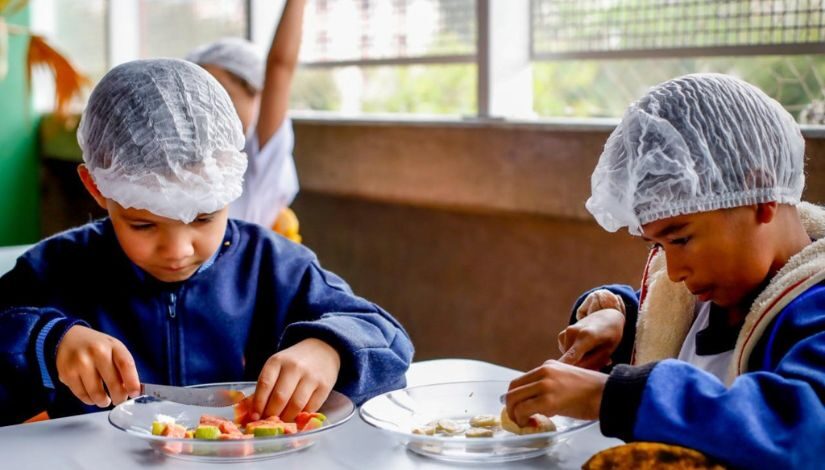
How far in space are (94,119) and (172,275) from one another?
28 cm

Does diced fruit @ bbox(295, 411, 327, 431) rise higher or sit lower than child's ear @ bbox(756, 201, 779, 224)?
lower

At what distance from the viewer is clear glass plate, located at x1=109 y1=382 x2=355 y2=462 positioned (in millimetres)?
1221

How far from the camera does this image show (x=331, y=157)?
13.2 ft

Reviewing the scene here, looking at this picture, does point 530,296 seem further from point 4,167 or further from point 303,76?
point 4,167

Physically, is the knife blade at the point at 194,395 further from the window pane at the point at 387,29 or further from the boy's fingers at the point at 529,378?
the window pane at the point at 387,29

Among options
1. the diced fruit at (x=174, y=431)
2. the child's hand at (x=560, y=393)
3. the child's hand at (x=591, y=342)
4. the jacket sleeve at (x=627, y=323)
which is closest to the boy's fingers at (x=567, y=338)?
the child's hand at (x=591, y=342)

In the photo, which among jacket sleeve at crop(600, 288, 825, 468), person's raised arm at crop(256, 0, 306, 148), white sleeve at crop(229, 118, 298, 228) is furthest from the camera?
white sleeve at crop(229, 118, 298, 228)

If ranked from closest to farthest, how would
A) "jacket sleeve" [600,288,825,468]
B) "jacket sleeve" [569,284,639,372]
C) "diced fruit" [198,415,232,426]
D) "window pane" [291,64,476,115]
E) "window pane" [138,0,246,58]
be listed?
"jacket sleeve" [600,288,825,468] → "diced fruit" [198,415,232,426] → "jacket sleeve" [569,284,639,372] → "window pane" [291,64,476,115] → "window pane" [138,0,246,58]

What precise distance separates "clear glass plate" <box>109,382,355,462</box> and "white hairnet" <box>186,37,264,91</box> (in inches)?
81.6

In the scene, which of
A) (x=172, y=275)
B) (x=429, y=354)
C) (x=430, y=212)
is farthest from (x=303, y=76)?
(x=172, y=275)

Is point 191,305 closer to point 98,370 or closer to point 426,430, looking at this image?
point 98,370

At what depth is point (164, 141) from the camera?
1.52 metres

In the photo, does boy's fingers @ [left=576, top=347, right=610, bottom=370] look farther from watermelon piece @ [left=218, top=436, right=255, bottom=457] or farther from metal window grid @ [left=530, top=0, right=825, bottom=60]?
metal window grid @ [left=530, top=0, right=825, bottom=60]

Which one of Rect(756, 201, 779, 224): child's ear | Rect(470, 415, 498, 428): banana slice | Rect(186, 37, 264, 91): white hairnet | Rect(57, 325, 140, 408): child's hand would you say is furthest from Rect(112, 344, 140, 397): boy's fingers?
Rect(186, 37, 264, 91): white hairnet
